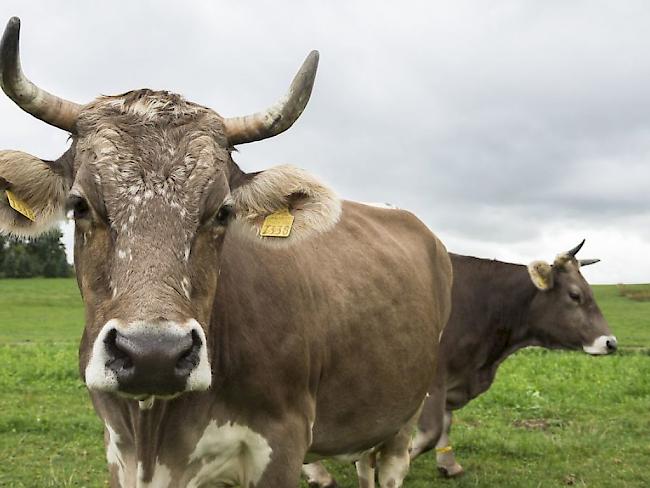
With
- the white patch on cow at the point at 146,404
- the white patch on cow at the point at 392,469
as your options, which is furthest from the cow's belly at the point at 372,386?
the white patch on cow at the point at 146,404

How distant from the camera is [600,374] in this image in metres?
14.9

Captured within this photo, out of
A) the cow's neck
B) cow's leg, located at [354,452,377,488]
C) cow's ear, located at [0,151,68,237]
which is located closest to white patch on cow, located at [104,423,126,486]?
cow's ear, located at [0,151,68,237]

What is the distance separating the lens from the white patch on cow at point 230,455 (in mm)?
3887

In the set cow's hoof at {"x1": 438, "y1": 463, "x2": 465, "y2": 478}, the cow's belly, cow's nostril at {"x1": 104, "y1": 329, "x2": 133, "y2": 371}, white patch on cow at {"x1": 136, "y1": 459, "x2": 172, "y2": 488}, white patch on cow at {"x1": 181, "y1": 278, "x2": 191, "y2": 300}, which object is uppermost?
white patch on cow at {"x1": 181, "y1": 278, "x2": 191, "y2": 300}

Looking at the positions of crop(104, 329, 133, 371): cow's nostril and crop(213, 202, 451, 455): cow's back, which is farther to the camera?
crop(213, 202, 451, 455): cow's back

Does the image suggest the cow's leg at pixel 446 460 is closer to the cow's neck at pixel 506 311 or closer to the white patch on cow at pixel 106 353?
the cow's neck at pixel 506 311

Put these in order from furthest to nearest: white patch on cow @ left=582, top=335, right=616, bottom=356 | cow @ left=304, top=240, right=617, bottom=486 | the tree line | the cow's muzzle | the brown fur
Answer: the tree line → white patch on cow @ left=582, top=335, right=616, bottom=356 → cow @ left=304, top=240, right=617, bottom=486 → the brown fur → the cow's muzzle

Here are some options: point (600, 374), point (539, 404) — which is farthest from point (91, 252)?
point (600, 374)

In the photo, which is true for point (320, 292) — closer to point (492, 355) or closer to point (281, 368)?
point (281, 368)

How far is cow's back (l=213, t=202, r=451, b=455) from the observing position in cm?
404

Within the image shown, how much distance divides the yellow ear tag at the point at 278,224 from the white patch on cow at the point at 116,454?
133 centimetres

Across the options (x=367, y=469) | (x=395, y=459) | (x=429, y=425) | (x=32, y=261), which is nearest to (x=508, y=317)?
(x=429, y=425)

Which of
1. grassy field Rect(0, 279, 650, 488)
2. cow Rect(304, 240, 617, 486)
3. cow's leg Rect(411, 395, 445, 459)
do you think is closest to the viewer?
grassy field Rect(0, 279, 650, 488)

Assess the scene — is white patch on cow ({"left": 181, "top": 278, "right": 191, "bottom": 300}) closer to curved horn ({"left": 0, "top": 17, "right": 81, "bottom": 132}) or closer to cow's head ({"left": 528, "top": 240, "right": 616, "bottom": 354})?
curved horn ({"left": 0, "top": 17, "right": 81, "bottom": 132})
